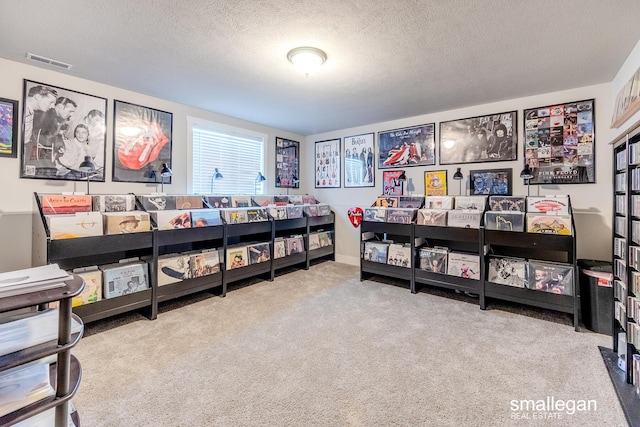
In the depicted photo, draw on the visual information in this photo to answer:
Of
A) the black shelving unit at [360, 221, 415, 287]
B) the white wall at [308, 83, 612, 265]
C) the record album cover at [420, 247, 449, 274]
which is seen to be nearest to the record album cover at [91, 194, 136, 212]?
the black shelving unit at [360, 221, 415, 287]

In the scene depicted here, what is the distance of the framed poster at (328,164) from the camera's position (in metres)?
5.02

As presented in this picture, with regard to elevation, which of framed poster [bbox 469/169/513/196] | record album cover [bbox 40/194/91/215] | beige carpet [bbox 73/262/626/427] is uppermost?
framed poster [bbox 469/169/513/196]

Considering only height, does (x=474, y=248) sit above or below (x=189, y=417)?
above

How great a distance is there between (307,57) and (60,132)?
8.07ft

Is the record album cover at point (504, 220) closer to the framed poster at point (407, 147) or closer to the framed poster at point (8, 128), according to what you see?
the framed poster at point (407, 147)

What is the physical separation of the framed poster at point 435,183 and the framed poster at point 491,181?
0.33 meters

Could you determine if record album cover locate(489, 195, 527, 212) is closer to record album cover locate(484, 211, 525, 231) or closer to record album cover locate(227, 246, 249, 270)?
record album cover locate(484, 211, 525, 231)

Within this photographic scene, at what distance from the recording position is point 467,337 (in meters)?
2.35

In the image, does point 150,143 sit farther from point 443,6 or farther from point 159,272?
point 443,6

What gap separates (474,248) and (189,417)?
3.45m

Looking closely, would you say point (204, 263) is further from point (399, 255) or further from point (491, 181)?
point (491, 181)

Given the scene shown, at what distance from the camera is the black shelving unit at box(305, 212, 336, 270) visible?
175 inches

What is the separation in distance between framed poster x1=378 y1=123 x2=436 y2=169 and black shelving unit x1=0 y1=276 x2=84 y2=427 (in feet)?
13.2

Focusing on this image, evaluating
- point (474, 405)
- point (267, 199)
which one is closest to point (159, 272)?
point (267, 199)
